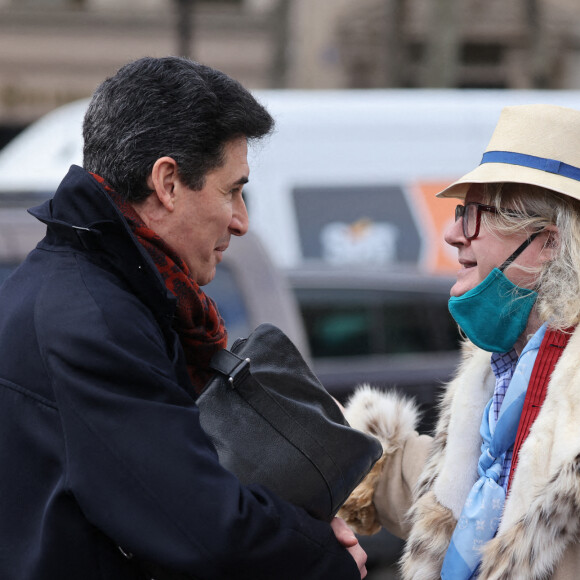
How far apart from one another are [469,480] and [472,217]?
24.7 inches

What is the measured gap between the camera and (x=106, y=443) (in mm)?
1585

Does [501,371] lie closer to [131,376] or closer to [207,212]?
[207,212]

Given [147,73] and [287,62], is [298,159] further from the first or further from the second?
[287,62]

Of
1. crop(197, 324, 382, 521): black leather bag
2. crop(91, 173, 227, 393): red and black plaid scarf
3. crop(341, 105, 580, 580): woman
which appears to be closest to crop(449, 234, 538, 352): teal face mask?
crop(341, 105, 580, 580): woman

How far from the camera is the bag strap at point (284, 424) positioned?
5.84ft

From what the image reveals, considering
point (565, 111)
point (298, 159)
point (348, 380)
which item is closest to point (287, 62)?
point (298, 159)

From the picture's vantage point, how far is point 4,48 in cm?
1573

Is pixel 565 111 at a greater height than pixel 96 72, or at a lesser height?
greater

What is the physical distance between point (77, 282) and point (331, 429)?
56 cm

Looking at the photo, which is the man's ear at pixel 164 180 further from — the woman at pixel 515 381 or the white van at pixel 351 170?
the white van at pixel 351 170

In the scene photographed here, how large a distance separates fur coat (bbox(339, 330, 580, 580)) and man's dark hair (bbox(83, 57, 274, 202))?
2.92ft

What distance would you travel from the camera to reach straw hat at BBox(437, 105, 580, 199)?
206cm

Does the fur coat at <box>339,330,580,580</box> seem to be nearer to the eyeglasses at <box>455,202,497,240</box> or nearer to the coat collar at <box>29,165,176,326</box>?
the eyeglasses at <box>455,202,497,240</box>

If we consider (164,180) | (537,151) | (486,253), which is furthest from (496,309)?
(164,180)
